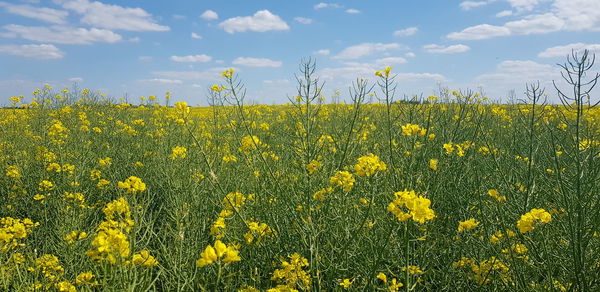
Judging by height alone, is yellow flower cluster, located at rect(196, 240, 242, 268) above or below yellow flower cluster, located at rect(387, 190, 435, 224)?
below

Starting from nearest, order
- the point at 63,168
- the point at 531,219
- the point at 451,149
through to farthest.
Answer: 1. the point at 531,219
2. the point at 451,149
3. the point at 63,168

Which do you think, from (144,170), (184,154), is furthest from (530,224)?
(144,170)

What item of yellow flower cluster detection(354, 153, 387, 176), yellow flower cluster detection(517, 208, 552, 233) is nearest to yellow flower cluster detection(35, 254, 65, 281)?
yellow flower cluster detection(354, 153, 387, 176)

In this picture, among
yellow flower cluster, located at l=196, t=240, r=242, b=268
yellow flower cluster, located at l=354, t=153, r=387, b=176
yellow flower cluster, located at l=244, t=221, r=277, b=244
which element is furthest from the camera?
yellow flower cluster, located at l=244, t=221, r=277, b=244

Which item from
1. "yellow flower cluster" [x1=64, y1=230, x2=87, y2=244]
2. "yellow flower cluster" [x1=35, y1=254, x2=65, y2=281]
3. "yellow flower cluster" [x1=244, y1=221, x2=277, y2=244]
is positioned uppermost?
"yellow flower cluster" [x1=244, y1=221, x2=277, y2=244]

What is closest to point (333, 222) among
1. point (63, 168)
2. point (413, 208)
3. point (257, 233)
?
point (257, 233)

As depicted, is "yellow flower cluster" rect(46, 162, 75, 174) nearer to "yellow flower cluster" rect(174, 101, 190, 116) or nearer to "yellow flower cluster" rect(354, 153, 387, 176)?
"yellow flower cluster" rect(174, 101, 190, 116)

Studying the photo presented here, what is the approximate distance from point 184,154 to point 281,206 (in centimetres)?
170

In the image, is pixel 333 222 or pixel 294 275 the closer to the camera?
pixel 294 275

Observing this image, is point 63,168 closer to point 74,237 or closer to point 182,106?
point 74,237

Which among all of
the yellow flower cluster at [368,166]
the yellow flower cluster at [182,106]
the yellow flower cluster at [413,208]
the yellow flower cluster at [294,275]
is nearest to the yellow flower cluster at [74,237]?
the yellow flower cluster at [182,106]

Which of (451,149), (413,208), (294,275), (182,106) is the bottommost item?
(294,275)

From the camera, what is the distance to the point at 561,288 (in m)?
1.62

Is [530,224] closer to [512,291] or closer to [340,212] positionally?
[512,291]
